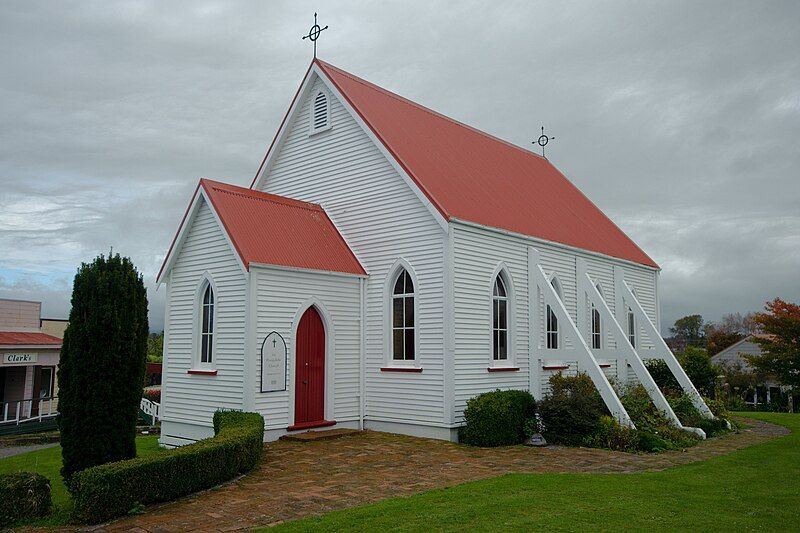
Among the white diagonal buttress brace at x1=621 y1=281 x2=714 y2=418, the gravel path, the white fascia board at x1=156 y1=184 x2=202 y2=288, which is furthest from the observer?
the gravel path

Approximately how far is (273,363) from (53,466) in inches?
239

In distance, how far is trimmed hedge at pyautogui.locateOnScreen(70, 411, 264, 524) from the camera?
920 cm

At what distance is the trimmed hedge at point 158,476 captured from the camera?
30.2 feet

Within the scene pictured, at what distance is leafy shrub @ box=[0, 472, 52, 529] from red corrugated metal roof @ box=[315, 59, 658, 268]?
1007cm

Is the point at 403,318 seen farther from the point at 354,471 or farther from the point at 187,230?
the point at 187,230

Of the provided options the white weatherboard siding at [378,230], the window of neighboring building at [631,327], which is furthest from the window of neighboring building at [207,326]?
the window of neighboring building at [631,327]

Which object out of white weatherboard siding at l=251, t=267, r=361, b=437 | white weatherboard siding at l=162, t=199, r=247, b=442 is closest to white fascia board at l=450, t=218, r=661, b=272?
white weatherboard siding at l=251, t=267, r=361, b=437

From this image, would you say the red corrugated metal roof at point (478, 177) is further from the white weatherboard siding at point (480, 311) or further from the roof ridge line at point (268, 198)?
the roof ridge line at point (268, 198)

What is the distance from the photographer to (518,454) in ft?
47.3

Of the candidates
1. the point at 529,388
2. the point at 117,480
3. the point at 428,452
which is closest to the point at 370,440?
the point at 428,452

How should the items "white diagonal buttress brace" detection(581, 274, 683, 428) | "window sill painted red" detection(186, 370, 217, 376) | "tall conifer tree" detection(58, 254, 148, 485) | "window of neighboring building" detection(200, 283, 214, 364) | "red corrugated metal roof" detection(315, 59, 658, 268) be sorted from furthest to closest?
1. "red corrugated metal roof" detection(315, 59, 658, 268)
2. "white diagonal buttress brace" detection(581, 274, 683, 428)
3. "window of neighboring building" detection(200, 283, 214, 364)
4. "window sill painted red" detection(186, 370, 217, 376)
5. "tall conifer tree" detection(58, 254, 148, 485)

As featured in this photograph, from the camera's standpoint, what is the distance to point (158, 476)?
9.90m

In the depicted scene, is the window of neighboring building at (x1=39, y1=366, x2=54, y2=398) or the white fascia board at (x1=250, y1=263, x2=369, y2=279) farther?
the window of neighboring building at (x1=39, y1=366, x2=54, y2=398)

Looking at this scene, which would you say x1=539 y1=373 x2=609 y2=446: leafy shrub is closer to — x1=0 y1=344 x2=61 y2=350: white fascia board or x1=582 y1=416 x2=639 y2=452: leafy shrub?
x1=582 y1=416 x2=639 y2=452: leafy shrub
